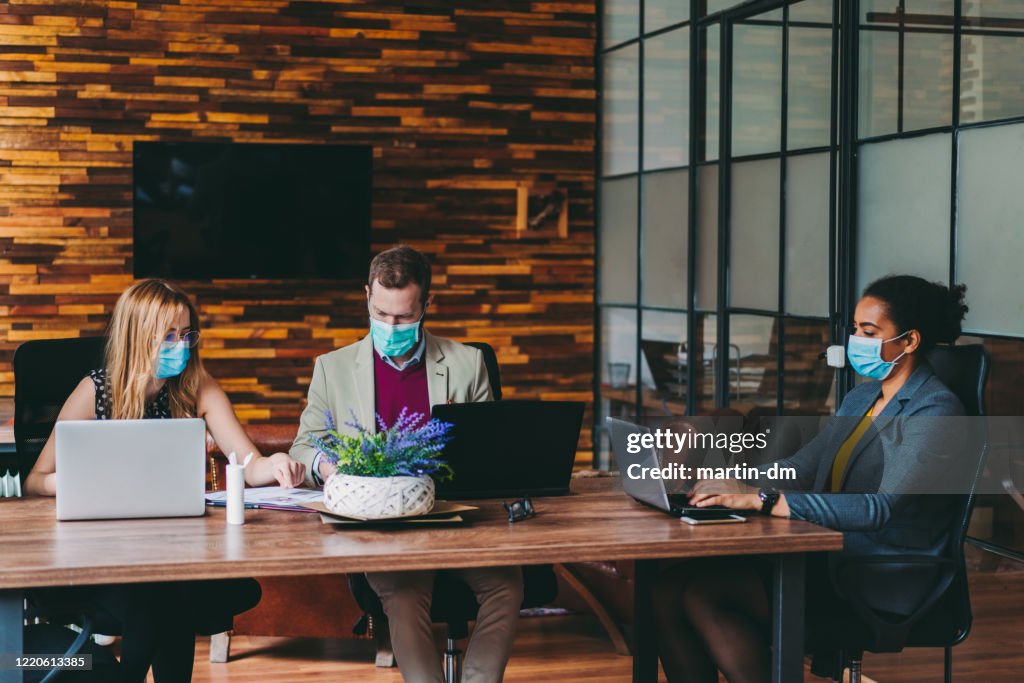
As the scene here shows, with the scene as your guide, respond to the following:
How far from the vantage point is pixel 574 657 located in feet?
13.5

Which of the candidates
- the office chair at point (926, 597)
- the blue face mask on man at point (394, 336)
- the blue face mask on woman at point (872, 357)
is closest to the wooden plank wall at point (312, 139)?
the blue face mask on man at point (394, 336)

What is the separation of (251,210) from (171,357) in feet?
12.1

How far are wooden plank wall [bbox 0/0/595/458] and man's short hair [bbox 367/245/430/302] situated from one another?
12.3 ft

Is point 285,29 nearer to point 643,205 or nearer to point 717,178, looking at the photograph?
point 643,205

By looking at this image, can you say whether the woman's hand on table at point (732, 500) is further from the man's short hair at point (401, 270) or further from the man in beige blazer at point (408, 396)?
the man's short hair at point (401, 270)

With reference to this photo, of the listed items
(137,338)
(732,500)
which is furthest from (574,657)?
(137,338)

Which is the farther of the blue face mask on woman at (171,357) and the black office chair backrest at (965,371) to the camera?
the blue face mask on woman at (171,357)

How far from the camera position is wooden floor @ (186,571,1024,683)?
3.42 m

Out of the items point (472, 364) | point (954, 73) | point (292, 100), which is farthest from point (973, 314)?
point (292, 100)

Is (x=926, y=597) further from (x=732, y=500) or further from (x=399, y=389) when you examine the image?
(x=399, y=389)

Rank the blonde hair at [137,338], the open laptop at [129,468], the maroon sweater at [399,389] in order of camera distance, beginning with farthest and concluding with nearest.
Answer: the maroon sweater at [399,389] < the blonde hair at [137,338] < the open laptop at [129,468]

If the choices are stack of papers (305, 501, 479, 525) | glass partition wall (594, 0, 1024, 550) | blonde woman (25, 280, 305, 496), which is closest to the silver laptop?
→ stack of papers (305, 501, 479, 525)

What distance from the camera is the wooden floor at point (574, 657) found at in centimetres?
342

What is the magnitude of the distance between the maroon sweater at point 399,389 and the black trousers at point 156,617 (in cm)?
67
